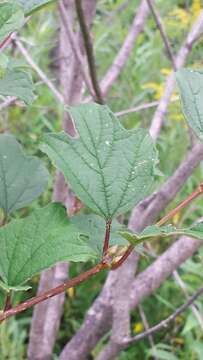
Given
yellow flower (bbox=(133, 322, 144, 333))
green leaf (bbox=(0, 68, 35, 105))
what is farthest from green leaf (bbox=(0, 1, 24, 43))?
yellow flower (bbox=(133, 322, 144, 333))

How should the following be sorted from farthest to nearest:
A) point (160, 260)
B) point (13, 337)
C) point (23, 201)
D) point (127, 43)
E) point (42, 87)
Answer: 1. point (42, 87)
2. point (13, 337)
3. point (127, 43)
4. point (160, 260)
5. point (23, 201)

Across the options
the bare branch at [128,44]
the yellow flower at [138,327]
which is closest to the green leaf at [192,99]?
the bare branch at [128,44]

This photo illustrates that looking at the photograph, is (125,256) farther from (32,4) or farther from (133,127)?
(133,127)

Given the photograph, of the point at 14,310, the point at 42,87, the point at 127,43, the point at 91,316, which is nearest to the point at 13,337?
the point at 91,316

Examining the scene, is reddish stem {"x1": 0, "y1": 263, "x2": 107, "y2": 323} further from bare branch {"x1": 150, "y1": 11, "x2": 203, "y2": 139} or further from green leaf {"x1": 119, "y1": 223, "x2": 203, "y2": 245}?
bare branch {"x1": 150, "y1": 11, "x2": 203, "y2": 139}

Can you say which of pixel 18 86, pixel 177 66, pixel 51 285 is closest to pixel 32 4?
pixel 18 86

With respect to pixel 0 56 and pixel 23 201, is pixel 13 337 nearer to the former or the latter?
pixel 23 201
